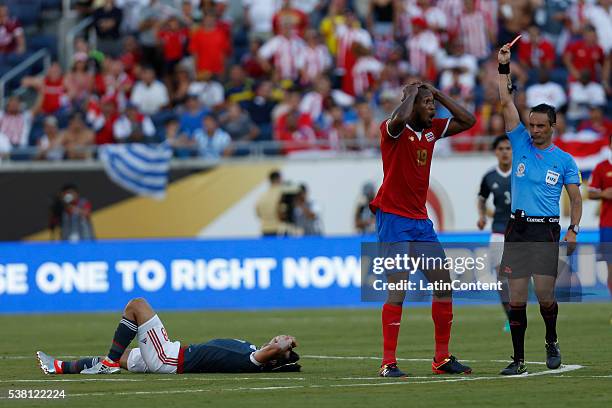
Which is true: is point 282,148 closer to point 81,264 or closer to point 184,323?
point 81,264

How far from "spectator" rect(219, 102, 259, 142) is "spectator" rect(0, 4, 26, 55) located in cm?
548

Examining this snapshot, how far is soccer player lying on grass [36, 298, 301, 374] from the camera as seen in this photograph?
12531 mm

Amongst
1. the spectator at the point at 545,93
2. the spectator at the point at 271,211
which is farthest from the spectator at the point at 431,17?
the spectator at the point at 271,211

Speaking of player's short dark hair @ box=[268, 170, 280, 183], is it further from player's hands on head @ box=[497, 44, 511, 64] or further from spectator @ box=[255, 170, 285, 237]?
player's hands on head @ box=[497, 44, 511, 64]

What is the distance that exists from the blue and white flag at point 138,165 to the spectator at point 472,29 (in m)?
7.01

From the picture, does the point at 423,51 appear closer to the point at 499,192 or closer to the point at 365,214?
the point at 365,214

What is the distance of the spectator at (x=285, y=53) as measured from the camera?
95.6 ft

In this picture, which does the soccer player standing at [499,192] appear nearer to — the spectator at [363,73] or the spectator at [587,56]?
the spectator at [363,73]

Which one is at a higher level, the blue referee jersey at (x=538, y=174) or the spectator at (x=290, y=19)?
the spectator at (x=290, y=19)

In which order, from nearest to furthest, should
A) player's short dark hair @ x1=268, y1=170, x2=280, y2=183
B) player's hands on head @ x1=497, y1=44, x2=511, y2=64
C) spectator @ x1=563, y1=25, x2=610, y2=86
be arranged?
1. player's hands on head @ x1=497, y1=44, x2=511, y2=64
2. player's short dark hair @ x1=268, y1=170, x2=280, y2=183
3. spectator @ x1=563, y1=25, x2=610, y2=86

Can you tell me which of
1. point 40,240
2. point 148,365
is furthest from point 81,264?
point 148,365

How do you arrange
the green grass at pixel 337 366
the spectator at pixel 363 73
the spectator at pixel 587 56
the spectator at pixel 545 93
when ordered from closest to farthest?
the green grass at pixel 337 366 < the spectator at pixel 545 93 < the spectator at pixel 587 56 < the spectator at pixel 363 73

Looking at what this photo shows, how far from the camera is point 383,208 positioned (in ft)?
40.7

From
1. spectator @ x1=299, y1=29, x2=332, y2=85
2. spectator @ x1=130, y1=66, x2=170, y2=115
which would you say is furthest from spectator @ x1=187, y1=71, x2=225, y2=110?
spectator @ x1=299, y1=29, x2=332, y2=85
